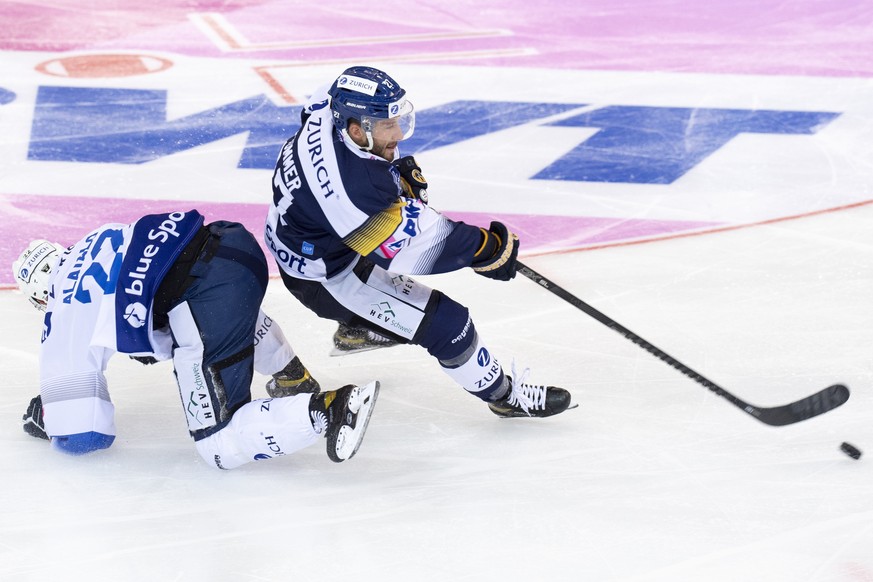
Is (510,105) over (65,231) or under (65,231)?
over

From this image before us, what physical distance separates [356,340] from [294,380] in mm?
312

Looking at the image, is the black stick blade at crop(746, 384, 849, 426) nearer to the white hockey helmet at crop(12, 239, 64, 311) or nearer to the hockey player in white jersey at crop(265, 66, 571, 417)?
the hockey player in white jersey at crop(265, 66, 571, 417)

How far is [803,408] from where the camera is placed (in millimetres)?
3365

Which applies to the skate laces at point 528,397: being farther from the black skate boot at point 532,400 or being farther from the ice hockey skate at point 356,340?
the ice hockey skate at point 356,340

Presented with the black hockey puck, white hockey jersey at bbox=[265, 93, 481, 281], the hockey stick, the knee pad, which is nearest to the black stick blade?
the hockey stick

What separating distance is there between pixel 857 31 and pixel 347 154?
5.45 metres

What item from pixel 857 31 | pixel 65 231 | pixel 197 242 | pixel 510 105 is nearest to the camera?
pixel 197 242

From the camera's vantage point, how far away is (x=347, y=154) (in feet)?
10.6

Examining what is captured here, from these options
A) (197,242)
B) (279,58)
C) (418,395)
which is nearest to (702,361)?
(418,395)

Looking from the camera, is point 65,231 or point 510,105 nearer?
point 65,231

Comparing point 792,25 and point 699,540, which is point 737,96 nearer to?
point 792,25

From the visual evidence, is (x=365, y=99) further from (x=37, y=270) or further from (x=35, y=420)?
(x=35, y=420)

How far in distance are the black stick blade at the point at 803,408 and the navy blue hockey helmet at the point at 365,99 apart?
4.26ft

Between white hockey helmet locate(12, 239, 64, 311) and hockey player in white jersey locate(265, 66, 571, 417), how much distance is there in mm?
609
